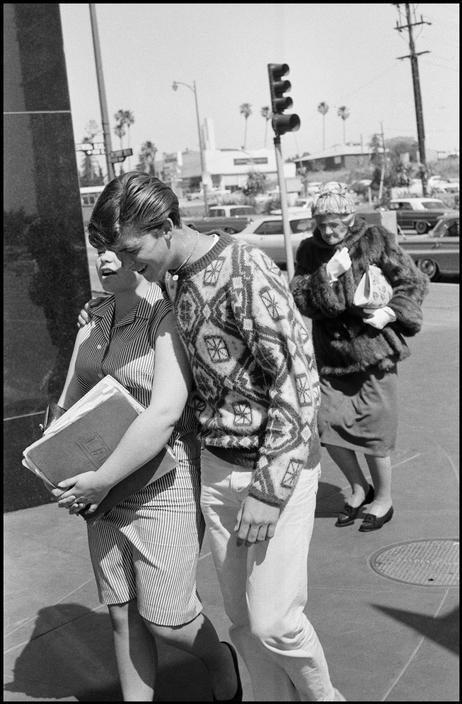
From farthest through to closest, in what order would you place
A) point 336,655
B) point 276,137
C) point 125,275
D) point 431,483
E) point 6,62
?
point 276,137
point 431,483
point 6,62
point 336,655
point 125,275

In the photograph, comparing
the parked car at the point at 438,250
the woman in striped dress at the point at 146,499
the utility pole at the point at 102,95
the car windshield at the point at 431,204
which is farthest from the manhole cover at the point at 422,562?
the car windshield at the point at 431,204

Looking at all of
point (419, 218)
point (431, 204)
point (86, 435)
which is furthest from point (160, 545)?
point (431, 204)

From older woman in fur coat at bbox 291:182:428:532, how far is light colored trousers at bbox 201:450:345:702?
1.97 m

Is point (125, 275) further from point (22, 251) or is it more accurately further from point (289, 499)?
point (22, 251)

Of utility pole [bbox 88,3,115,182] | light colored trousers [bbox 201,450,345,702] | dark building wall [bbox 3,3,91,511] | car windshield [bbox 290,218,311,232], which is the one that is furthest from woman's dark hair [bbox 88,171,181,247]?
car windshield [bbox 290,218,311,232]

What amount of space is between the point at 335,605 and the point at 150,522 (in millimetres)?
1380

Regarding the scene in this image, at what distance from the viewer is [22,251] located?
5.48 metres

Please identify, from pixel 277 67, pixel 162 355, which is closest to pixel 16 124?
pixel 162 355

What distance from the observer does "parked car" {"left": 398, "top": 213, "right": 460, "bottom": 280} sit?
65.1 ft

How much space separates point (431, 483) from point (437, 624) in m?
1.97

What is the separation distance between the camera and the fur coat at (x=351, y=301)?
15.1ft

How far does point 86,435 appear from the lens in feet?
9.27

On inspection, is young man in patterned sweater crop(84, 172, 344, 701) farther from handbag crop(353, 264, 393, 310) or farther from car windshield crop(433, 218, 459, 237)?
car windshield crop(433, 218, 459, 237)

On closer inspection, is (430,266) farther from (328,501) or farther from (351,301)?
(351,301)
